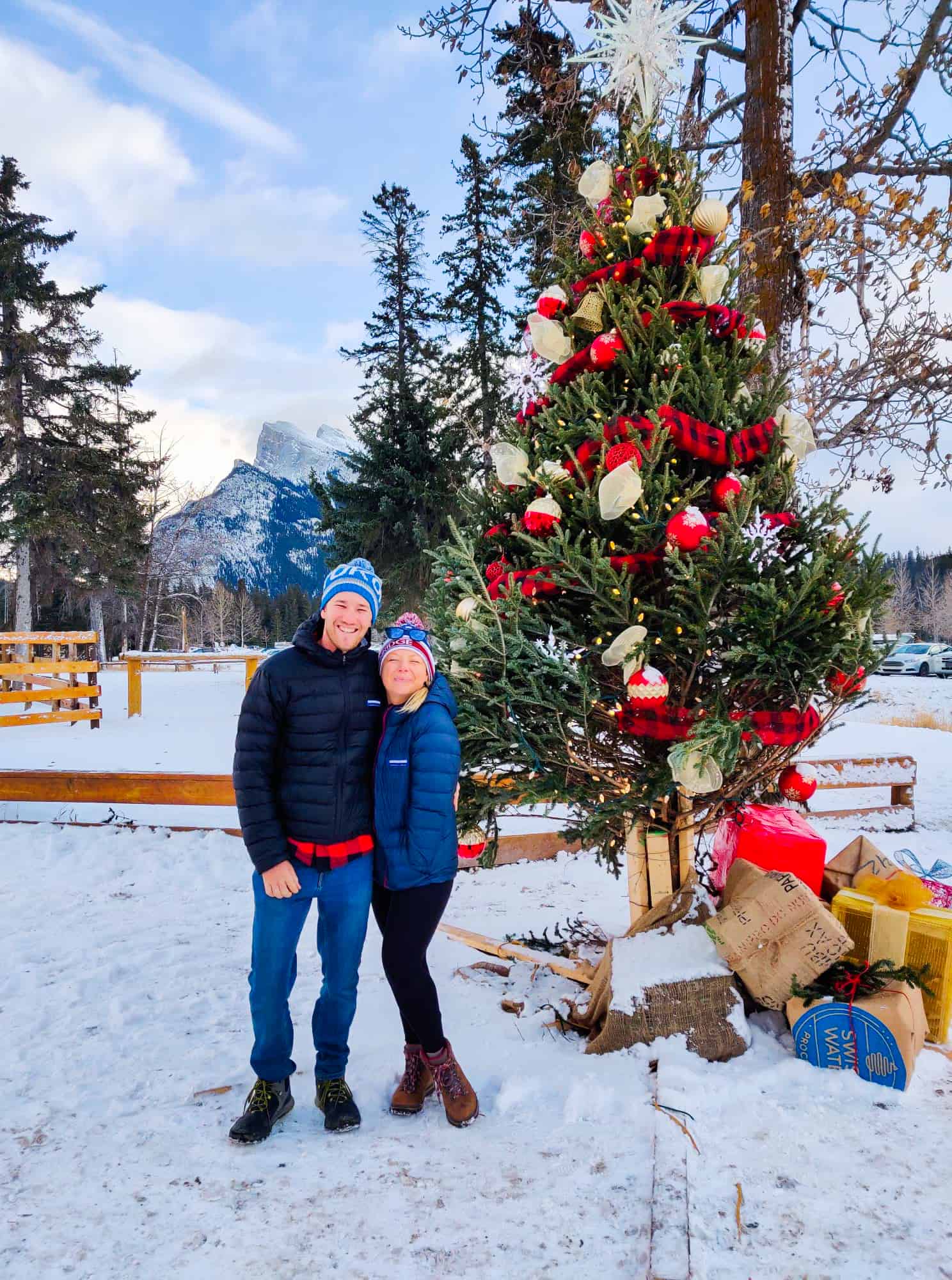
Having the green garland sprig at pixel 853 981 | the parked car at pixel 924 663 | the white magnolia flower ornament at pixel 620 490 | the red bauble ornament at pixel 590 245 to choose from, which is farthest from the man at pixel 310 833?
the parked car at pixel 924 663

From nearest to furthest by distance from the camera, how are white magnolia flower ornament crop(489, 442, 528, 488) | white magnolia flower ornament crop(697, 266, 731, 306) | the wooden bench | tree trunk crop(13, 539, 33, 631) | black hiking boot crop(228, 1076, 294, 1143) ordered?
black hiking boot crop(228, 1076, 294, 1143), white magnolia flower ornament crop(697, 266, 731, 306), white magnolia flower ornament crop(489, 442, 528, 488), the wooden bench, tree trunk crop(13, 539, 33, 631)

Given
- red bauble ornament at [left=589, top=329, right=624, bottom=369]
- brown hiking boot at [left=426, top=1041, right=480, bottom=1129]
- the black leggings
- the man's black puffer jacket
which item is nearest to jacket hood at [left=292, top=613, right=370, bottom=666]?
the man's black puffer jacket

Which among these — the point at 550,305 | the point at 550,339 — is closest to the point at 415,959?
the point at 550,339

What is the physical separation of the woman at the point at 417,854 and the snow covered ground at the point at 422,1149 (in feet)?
0.50

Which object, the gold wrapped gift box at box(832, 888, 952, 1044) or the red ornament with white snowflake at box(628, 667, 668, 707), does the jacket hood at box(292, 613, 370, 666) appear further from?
the gold wrapped gift box at box(832, 888, 952, 1044)

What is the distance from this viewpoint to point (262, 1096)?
247 centimetres

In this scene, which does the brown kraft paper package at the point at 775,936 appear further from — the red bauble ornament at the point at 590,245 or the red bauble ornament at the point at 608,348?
the red bauble ornament at the point at 590,245

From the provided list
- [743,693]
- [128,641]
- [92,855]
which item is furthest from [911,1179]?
[128,641]

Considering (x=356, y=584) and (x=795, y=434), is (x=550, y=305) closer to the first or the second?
(x=795, y=434)

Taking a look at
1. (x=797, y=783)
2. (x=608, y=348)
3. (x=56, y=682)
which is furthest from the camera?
(x=56, y=682)

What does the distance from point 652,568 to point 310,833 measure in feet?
5.78

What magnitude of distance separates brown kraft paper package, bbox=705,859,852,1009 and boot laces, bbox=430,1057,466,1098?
3.72ft

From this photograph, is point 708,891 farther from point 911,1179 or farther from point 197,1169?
point 197,1169

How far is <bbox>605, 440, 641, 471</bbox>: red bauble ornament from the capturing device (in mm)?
2834
